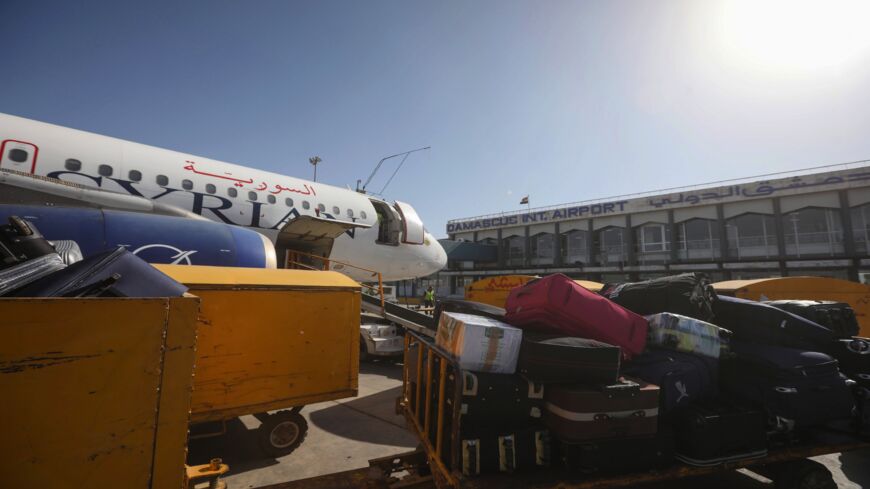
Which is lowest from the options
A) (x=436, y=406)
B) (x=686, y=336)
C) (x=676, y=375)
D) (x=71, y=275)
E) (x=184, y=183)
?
(x=436, y=406)

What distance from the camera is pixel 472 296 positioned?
723 inches

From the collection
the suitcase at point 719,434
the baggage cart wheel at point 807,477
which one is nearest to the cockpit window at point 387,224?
the suitcase at point 719,434

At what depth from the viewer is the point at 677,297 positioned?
441 centimetres

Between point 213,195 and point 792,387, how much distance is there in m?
11.1

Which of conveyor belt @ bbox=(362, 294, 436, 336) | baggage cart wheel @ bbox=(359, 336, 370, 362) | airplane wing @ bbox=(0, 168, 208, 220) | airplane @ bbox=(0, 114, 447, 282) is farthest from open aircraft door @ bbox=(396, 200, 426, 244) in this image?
airplane wing @ bbox=(0, 168, 208, 220)

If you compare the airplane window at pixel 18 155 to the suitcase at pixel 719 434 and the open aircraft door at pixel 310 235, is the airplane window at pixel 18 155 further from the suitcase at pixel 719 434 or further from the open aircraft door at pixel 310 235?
the suitcase at pixel 719 434

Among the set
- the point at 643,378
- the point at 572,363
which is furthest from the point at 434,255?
the point at 572,363

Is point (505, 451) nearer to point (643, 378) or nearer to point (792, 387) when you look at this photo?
point (643, 378)

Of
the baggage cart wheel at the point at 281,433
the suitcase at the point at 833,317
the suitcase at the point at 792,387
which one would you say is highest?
the suitcase at the point at 833,317

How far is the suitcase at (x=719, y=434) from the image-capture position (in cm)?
314

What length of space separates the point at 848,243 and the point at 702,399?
38331 mm

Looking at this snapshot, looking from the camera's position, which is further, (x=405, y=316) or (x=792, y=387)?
(x=405, y=316)

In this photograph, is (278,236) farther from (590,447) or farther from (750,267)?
(750,267)

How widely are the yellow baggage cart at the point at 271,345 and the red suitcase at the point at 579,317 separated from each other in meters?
2.44
